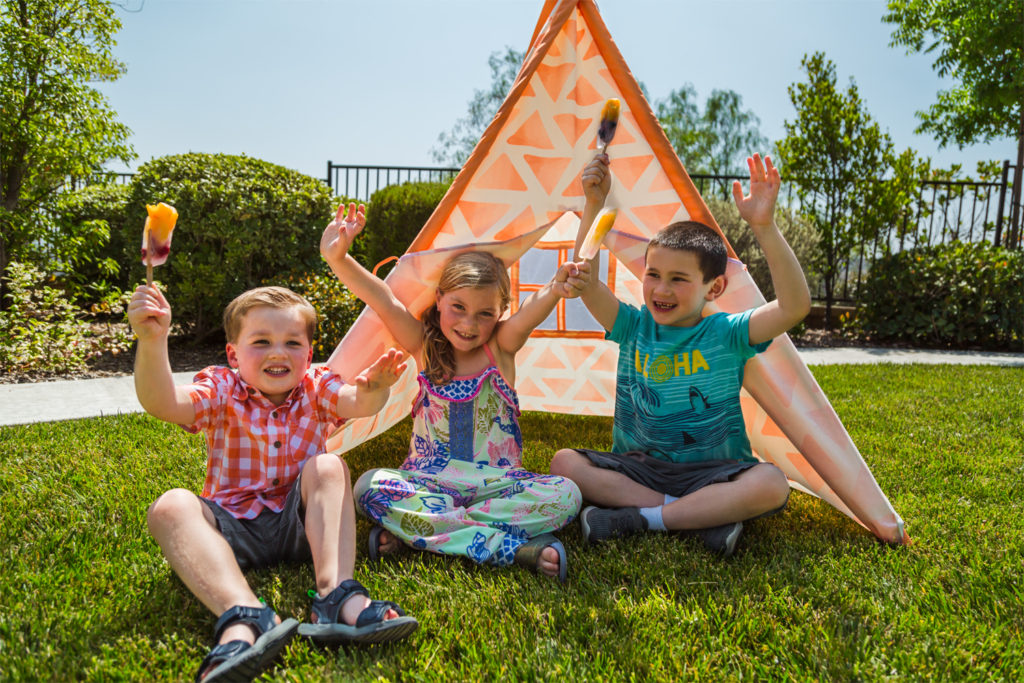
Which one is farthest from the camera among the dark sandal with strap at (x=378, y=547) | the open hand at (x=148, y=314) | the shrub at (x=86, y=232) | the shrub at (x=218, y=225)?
the shrub at (x=218, y=225)

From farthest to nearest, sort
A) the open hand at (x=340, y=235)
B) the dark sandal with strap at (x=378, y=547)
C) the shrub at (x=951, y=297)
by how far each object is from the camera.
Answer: the shrub at (x=951, y=297)
the open hand at (x=340, y=235)
the dark sandal with strap at (x=378, y=547)

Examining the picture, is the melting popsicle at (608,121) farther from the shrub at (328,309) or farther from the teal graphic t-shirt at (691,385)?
the shrub at (328,309)

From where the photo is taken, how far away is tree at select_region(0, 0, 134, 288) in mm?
5711

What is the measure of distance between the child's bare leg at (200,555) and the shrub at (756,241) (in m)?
7.49

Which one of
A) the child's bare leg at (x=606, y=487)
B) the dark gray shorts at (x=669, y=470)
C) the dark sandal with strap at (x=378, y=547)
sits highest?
the dark gray shorts at (x=669, y=470)

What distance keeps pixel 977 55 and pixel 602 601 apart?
10.6 m

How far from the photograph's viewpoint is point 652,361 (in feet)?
9.17

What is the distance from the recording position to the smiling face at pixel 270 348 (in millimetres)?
2320

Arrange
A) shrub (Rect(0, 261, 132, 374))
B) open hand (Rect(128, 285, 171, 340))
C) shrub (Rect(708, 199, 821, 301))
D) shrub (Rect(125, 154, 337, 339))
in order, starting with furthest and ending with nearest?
shrub (Rect(708, 199, 821, 301))
shrub (Rect(125, 154, 337, 339))
shrub (Rect(0, 261, 132, 374))
open hand (Rect(128, 285, 171, 340))

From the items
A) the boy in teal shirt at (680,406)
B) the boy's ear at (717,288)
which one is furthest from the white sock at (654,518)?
the boy's ear at (717,288)

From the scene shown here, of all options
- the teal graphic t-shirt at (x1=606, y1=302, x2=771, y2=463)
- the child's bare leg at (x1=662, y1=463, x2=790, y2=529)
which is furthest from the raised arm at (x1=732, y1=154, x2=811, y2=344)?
the child's bare leg at (x1=662, y1=463, x2=790, y2=529)

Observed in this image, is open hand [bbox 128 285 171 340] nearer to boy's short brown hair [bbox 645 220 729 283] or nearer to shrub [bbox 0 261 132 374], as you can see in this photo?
boy's short brown hair [bbox 645 220 729 283]

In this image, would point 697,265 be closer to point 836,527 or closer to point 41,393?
point 836,527

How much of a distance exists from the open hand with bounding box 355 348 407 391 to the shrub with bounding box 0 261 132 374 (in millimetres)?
4605
